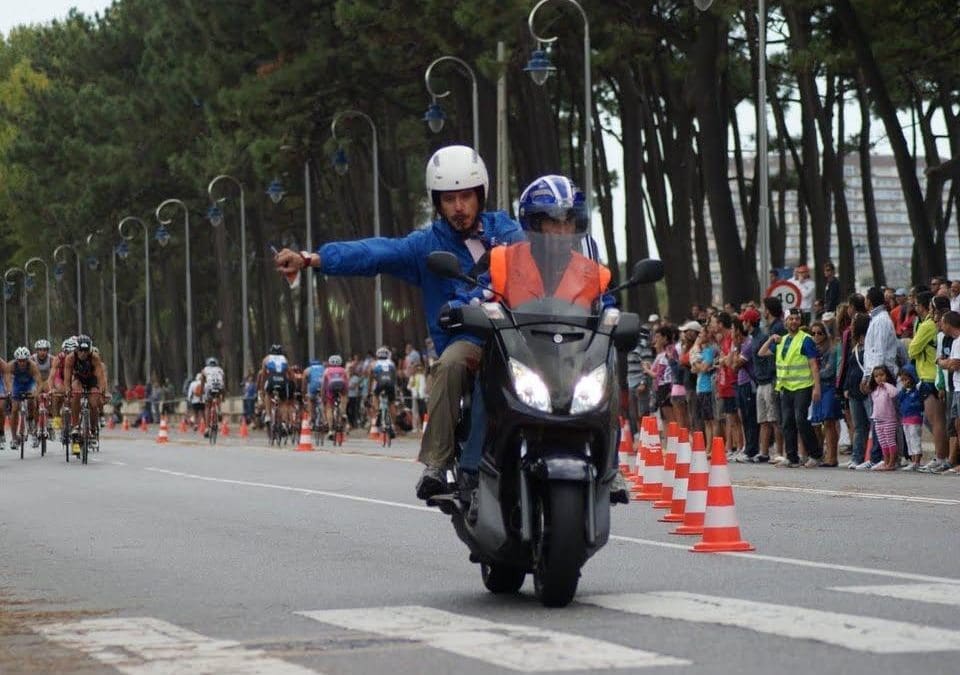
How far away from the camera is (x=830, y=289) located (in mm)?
32031

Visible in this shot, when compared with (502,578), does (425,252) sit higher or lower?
higher

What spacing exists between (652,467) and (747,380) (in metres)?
9.38

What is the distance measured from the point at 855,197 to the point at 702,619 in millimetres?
188423

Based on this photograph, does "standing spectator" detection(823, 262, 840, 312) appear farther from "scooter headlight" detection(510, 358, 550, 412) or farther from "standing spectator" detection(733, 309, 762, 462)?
"scooter headlight" detection(510, 358, 550, 412)

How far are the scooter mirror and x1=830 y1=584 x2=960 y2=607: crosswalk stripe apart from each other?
90.4 inches

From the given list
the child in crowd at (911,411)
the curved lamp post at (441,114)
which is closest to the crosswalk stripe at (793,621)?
the child in crowd at (911,411)

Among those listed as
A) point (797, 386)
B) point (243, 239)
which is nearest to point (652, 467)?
point (797, 386)

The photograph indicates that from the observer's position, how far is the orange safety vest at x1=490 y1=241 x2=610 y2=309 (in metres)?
10.4

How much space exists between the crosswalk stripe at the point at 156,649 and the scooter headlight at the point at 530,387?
170 cm

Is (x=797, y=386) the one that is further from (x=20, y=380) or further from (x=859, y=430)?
(x=20, y=380)

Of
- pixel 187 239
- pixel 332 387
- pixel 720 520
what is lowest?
pixel 720 520

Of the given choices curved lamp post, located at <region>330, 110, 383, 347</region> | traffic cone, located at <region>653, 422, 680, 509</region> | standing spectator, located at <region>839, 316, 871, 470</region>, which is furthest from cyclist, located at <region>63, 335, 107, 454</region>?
curved lamp post, located at <region>330, 110, 383, 347</region>

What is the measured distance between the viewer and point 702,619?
31.2 feet

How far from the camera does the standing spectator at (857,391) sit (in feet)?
84.2
